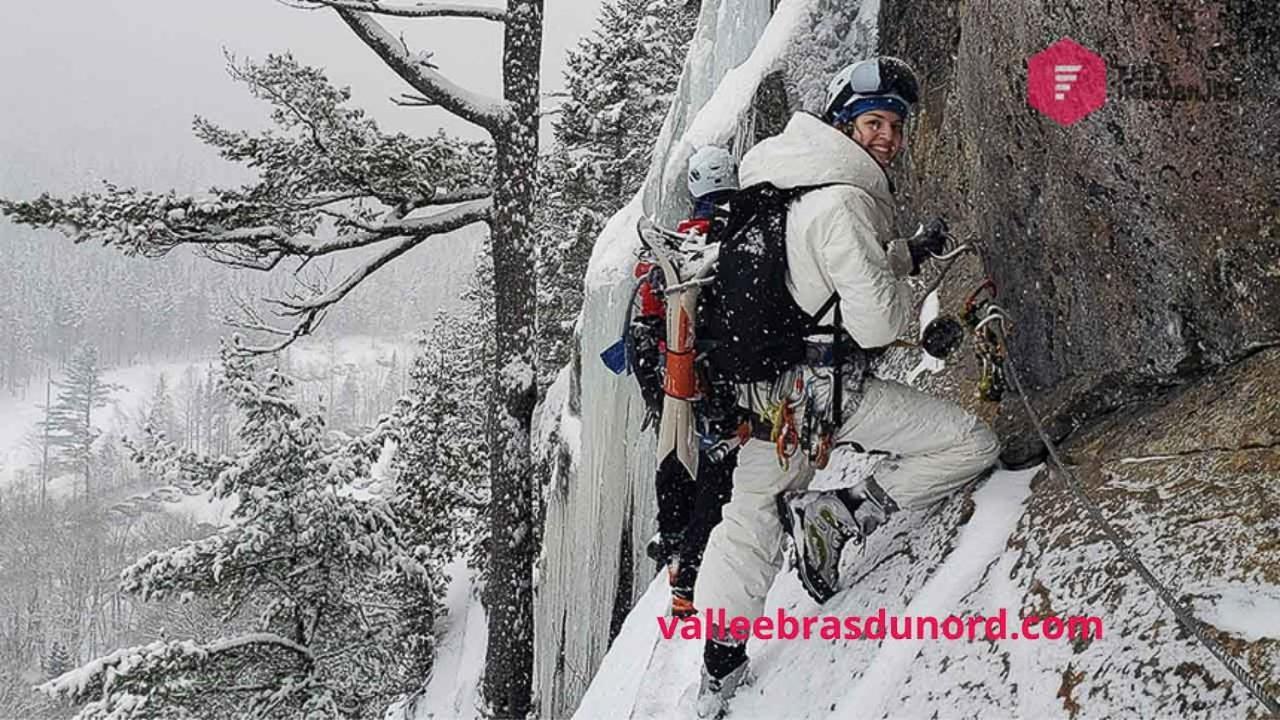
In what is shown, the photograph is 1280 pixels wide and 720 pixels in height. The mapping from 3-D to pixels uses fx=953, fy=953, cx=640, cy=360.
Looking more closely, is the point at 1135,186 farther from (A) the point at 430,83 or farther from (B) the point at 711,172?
(A) the point at 430,83

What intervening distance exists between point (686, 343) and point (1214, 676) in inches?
74.2

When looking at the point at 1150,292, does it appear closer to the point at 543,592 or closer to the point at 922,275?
the point at 922,275

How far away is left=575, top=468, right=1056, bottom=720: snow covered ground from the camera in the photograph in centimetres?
323

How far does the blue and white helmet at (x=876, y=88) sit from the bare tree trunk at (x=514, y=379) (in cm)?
481

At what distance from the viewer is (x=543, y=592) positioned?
11.8m

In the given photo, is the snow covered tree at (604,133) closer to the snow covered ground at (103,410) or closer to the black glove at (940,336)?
the black glove at (940,336)

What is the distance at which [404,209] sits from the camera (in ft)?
27.3

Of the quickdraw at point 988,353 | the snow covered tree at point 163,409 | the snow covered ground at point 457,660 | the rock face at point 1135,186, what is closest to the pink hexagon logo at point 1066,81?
the rock face at point 1135,186

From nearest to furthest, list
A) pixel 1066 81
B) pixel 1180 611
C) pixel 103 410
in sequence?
1. pixel 1180 611
2. pixel 1066 81
3. pixel 103 410

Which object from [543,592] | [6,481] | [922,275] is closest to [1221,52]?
[922,275]

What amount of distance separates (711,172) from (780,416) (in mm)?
1565

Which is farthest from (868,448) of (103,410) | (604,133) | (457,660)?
(103,410)

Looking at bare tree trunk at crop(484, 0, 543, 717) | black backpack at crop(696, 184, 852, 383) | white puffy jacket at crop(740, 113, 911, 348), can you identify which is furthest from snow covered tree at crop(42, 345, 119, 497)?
white puffy jacket at crop(740, 113, 911, 348)

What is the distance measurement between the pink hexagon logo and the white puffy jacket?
779mm
